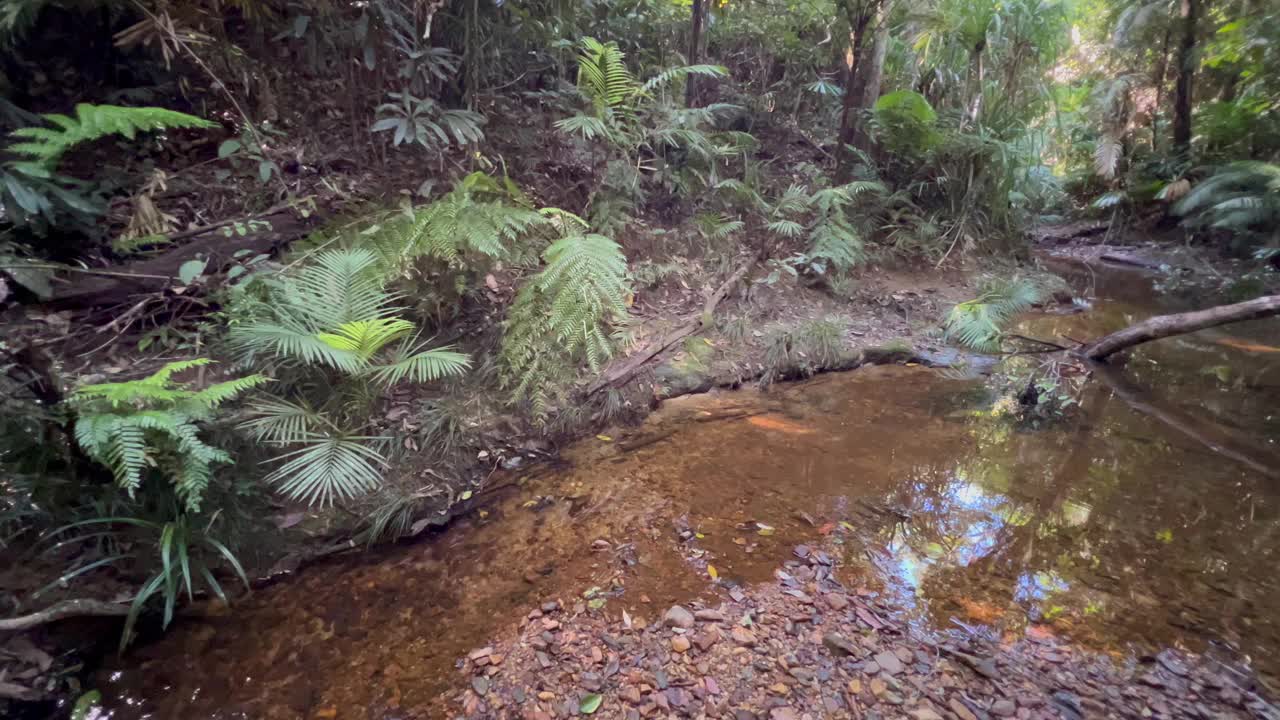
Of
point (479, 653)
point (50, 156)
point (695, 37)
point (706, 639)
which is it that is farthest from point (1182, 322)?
point (50, 156)

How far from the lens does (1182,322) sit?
11.7 feet

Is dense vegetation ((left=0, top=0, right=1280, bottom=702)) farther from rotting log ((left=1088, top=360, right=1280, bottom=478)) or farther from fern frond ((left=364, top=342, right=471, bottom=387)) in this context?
rotting log ((left=1088, top=360, right=1280, bottom=478))

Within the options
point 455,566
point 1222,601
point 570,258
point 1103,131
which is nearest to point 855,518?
point 1222,601

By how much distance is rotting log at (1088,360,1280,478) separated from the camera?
9.75 feet

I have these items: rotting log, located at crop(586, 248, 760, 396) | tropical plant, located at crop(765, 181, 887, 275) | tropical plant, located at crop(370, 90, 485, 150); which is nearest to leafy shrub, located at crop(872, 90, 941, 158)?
tropical plant, located at crop(765, 181, 887, 275)

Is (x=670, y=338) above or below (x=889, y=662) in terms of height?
above

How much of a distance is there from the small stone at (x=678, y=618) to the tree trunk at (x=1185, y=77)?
472 inches

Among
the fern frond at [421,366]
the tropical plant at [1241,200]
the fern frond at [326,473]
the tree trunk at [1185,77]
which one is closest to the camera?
the fern frond at [326,473]

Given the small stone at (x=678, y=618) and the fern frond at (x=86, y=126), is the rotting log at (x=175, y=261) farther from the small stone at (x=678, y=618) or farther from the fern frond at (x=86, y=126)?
the small stone at (x=678, y=618)

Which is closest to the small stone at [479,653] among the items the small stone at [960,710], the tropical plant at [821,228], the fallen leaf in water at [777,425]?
the small stone at [960,710]

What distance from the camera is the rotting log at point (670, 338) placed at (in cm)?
333

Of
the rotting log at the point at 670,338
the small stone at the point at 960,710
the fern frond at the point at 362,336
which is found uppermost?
the fern frond at the point at 362,336

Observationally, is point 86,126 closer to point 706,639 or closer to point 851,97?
point 706,639

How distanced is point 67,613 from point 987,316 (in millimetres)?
5675
